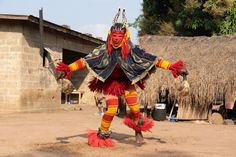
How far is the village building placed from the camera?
1424cm

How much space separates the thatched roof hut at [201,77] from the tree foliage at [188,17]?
7524 mm

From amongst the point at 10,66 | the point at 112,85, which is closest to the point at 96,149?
the point at 112,85

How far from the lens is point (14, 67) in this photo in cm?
1434

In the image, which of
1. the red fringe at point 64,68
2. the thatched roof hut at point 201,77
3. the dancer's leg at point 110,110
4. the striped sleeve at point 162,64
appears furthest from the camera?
the thatched roof hut at point 201,77

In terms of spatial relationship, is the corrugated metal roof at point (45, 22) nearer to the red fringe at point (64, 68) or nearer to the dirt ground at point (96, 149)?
the dirt ground at point (96, 149)

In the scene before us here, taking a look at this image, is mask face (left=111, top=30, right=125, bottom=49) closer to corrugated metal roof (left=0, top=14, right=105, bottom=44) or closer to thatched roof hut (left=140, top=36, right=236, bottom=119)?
thatched roof hut (left=140, top=36, right=236, bottom=119)

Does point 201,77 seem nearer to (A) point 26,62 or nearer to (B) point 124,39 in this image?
(A) point 26,62

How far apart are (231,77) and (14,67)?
7.47 metres

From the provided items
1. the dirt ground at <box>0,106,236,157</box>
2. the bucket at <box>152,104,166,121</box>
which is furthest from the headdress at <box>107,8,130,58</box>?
the bucket at <box>152,104,166,121</box>

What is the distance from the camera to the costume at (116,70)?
6992 millimetres

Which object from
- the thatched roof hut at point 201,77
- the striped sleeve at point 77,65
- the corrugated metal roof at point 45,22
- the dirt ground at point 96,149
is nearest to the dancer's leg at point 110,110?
the dirt ground at point 96,149

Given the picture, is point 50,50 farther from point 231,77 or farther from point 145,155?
point 145,155

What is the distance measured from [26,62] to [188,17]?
1249 cm

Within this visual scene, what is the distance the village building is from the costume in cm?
653
